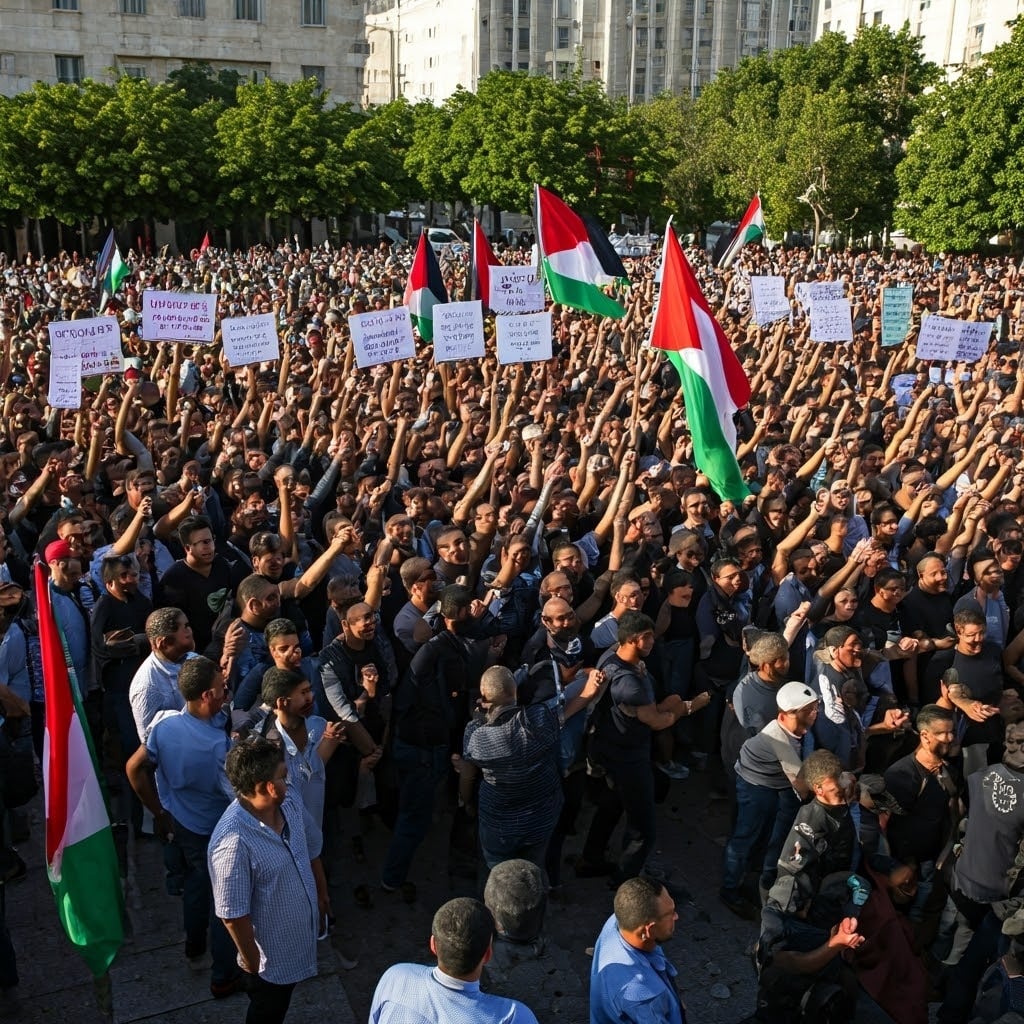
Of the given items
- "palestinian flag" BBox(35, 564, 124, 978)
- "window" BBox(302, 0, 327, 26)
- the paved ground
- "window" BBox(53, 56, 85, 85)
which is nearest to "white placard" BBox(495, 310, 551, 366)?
the paved ground

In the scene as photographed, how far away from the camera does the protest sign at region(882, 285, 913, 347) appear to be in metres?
13.5

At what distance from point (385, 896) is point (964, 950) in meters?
2.63

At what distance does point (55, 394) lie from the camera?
8914 millimetres

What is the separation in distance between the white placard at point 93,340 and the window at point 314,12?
203 feet

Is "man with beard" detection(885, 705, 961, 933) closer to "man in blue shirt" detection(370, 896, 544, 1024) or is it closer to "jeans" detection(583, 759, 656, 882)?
"jeans" detection(583, 759, 656, 882)

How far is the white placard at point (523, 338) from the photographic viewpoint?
34.7 ft

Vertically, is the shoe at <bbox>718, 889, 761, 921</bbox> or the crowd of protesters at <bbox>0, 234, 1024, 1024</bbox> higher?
the crowd of protesters at <bbox>0, 234, 1024, 1024</bbox>

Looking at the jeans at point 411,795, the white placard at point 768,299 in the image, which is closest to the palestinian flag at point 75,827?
the jeans at point 411,795

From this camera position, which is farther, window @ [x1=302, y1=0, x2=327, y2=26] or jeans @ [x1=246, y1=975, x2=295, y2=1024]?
window @ [x1=302, y1=0, x2=327, y2=26]

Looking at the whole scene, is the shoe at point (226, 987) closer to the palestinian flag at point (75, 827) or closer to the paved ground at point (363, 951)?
the paved ground at point (363, 951)

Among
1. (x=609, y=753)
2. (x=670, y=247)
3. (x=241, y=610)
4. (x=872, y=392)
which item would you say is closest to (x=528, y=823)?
(x=609, y=753)

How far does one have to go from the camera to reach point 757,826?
202 inches

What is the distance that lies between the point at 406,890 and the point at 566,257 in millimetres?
8136

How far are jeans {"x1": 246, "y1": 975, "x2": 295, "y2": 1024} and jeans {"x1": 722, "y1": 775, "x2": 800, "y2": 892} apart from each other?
2.20 m
